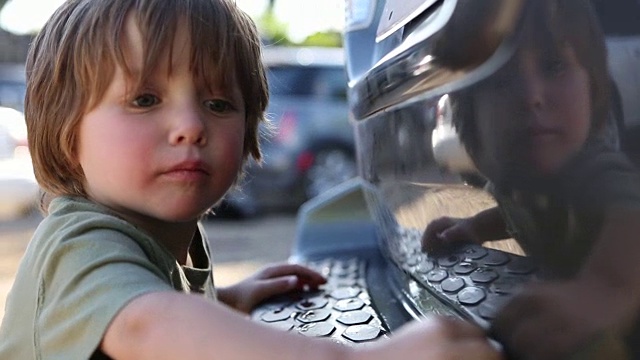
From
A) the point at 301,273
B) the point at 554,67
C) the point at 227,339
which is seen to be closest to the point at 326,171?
the point at 301,273

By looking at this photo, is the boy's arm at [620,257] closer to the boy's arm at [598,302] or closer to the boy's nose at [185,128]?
the boy's arm at [598,302]

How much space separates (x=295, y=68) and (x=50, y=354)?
8.53 metres

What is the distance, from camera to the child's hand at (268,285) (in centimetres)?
206

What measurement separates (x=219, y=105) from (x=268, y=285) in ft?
2.32

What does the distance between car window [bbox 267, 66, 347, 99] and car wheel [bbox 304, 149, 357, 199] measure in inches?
26.3

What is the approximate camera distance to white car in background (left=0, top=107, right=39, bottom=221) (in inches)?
348

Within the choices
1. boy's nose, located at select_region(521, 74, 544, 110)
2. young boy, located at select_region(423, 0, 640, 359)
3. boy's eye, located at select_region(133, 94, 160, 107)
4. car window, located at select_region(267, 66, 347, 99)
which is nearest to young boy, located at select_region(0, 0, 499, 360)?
boy's eye, located at select_region(133, 94, 160, 107)

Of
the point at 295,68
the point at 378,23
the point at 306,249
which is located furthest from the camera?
the point at 295,68

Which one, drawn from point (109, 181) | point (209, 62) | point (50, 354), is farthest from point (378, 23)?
point (50, 354)

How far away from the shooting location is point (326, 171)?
9.68 meters

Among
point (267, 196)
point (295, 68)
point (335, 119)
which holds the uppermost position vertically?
point (295, 68)

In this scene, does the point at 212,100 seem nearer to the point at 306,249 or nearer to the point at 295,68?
the point at 306,249

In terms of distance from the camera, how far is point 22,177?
9016 mm

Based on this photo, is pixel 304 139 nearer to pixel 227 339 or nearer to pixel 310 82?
pixel 310 82
